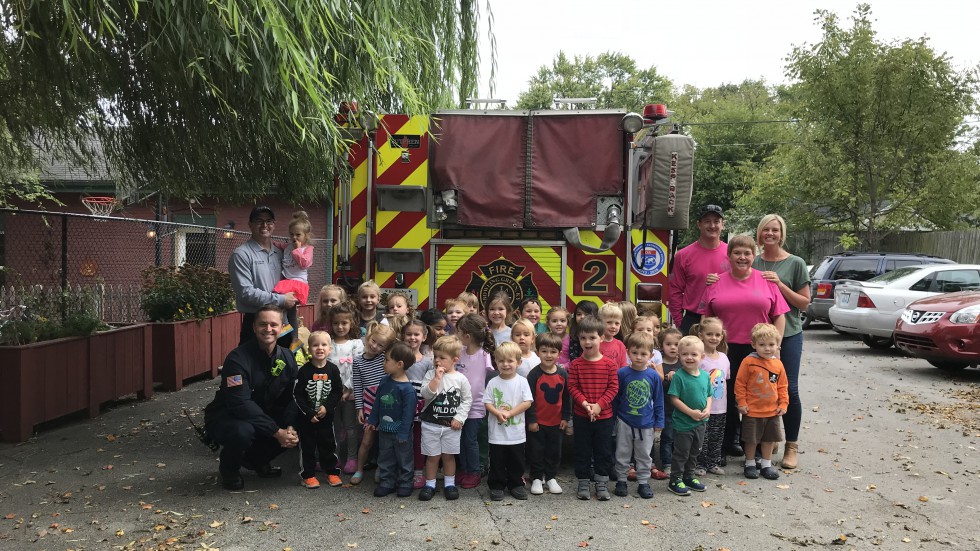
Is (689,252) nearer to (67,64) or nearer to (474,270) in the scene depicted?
(474,270)

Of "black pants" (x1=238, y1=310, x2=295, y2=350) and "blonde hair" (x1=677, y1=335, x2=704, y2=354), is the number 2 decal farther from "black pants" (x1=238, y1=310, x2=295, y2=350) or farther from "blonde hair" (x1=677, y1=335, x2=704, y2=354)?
"black pants" (x1=238, y1=310, x2=295, y2=350)

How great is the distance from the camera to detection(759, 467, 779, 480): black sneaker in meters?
5.88

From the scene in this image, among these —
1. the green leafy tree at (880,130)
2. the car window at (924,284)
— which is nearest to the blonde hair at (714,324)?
the car window at (924,284)

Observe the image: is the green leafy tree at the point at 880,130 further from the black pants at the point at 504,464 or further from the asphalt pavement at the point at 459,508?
the black pants at the point at 504,464

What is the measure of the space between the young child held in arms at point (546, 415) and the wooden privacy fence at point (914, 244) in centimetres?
1975

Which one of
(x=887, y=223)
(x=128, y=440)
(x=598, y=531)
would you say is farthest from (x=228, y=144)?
(x=887, y=223)

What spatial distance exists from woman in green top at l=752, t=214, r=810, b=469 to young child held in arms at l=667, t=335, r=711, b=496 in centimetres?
104

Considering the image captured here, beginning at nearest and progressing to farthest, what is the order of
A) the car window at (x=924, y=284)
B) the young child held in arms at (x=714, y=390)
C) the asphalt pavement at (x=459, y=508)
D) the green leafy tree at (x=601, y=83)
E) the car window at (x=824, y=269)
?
the asphalt pavement at (x=459, y=508) → the young child held in arms at (x=714, y=390) → the car window at (x=924, y=284) → the car window at (x=824, y=269) → the green leafy tree at (x=601, y=83)

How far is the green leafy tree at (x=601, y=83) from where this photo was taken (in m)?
61.4

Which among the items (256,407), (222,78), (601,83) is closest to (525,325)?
(256,407)

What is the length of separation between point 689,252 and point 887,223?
1892cm

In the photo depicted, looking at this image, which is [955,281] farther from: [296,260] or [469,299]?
[296,260]

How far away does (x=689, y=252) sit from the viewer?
6602mm

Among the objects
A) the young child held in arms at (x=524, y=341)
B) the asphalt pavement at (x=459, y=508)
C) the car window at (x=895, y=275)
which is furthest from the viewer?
the car window at (x=895, y=275)
